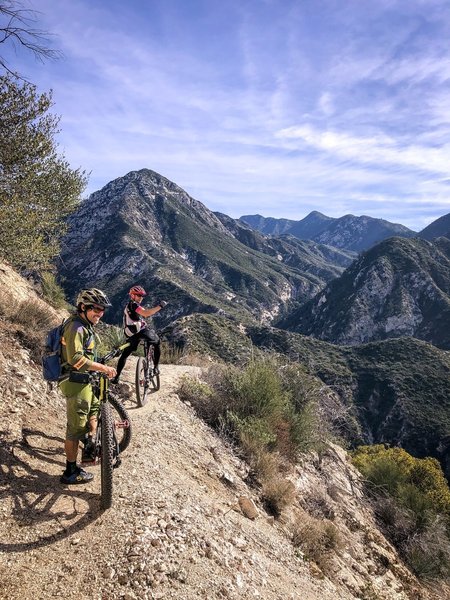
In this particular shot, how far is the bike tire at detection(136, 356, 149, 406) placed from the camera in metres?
8.07

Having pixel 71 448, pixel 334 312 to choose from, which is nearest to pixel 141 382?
pixel 71 448

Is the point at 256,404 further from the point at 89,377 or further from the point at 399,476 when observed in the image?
the point at 399,476

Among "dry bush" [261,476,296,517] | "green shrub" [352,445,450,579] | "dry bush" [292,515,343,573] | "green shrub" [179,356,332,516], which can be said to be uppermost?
"green shrub" [179,356,332,516]

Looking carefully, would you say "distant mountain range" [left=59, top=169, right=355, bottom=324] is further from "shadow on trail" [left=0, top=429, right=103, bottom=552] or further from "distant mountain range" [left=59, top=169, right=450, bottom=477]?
"shadow on trail" [left=0, top=429, right=103, bottom=552]

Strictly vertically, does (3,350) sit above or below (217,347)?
above

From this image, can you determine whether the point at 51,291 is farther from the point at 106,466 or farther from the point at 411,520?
the point at 411,520

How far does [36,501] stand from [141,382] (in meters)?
3.84

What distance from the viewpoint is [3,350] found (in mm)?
7156

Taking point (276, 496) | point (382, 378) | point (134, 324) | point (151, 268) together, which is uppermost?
point (151, 268)

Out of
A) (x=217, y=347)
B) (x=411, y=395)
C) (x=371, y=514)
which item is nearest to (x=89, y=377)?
(x=371, y=514)

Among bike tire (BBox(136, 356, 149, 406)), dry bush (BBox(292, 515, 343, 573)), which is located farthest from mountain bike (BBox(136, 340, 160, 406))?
dry bush (BBox(292, 515, 343, 573))

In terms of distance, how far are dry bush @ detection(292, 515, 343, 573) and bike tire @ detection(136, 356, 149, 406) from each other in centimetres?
379

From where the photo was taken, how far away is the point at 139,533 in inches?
165

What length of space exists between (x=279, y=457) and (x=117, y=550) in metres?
5.16
